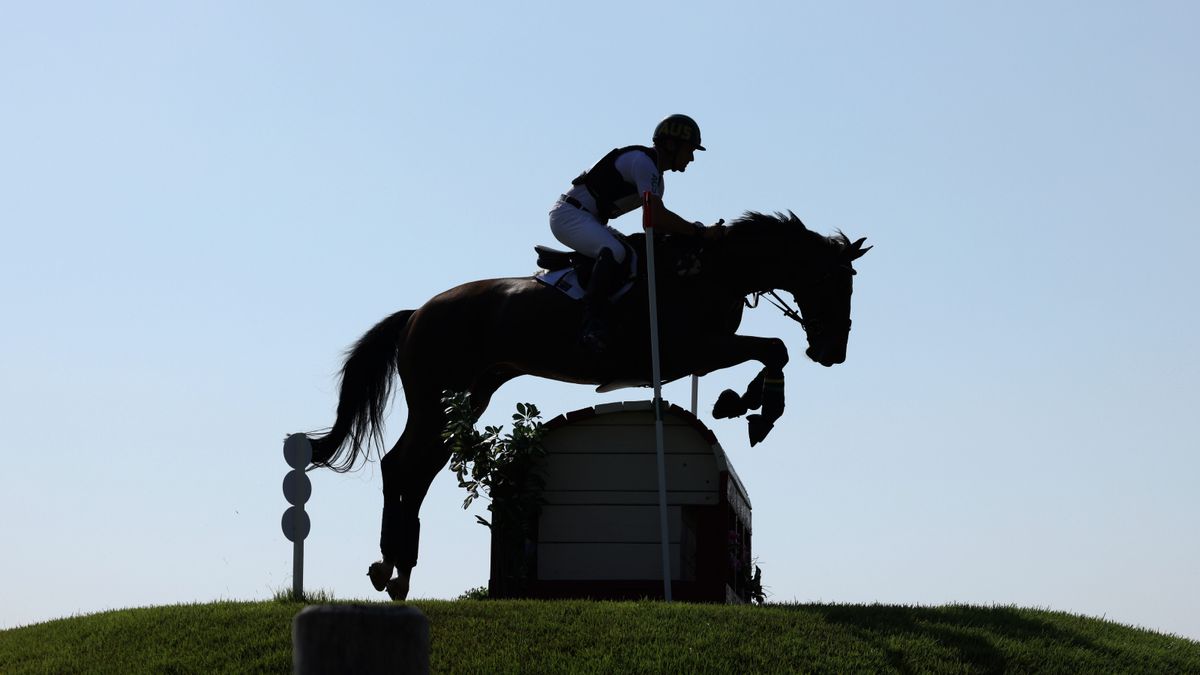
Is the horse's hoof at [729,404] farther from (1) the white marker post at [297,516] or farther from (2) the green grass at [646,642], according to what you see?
(1) the white marker post at [297,516]

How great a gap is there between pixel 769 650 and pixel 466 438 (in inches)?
134

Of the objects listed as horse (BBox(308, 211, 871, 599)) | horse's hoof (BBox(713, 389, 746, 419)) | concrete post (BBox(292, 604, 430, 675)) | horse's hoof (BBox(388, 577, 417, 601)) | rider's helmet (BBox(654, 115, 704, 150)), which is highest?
rider's helmet (BBox(654, 115, 704, 150))

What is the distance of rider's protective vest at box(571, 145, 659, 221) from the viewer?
12.6 meters

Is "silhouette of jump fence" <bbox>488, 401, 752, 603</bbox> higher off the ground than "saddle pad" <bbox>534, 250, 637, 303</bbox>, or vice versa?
"saddle pad" <bbox>534, 250, 637, 303</bbox>

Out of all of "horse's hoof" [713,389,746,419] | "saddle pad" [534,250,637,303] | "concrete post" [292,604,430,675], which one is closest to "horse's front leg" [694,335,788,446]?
"horse's hoof" [713,389,746,419]

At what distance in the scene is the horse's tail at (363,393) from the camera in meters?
13.4

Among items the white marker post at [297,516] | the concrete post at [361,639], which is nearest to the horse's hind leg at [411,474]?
the white marker post at [297,516]

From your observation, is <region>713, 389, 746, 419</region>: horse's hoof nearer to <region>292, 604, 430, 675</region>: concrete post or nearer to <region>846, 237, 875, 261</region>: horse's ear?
<region>846, 237, 875, 261</region>: horse's ear

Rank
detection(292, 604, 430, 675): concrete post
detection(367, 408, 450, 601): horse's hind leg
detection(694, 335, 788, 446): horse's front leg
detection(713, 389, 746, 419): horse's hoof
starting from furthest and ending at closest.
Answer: detection(367, 408, 450, 601): horse's hind leg, detection(713, 389, 746, 419): horse's hoof, detection(694, 335, 788, 446): horse's front leg, detection(292, 604, 430, 675): concrete post

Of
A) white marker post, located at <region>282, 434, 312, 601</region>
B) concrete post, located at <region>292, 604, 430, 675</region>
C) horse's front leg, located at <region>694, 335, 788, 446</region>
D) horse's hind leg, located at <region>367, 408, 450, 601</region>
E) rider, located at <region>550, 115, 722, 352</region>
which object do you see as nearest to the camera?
concrete post, located at <region>292, 604, 430, 675</region>

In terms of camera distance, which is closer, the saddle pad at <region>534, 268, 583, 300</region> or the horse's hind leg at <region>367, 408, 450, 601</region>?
the saddle pad at <region>534, 268, 583, 300</region>

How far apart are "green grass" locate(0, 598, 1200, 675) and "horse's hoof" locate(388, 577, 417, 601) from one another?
1.09m

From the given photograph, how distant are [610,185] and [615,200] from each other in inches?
4.7

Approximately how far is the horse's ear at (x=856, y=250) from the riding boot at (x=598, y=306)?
67.5 inches
